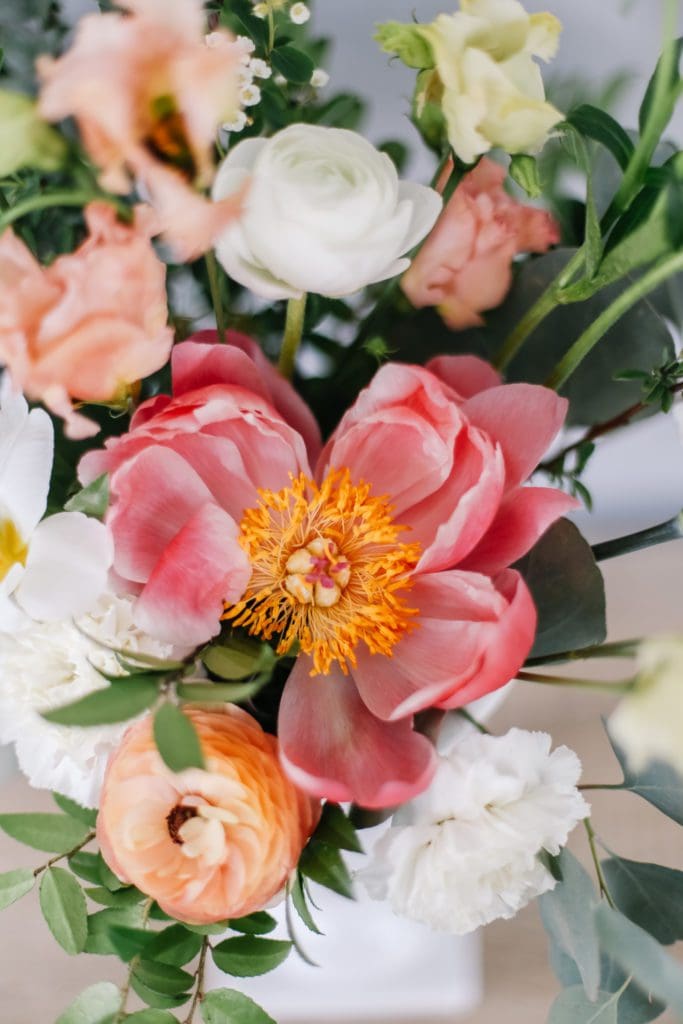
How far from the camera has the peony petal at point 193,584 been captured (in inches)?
10.4

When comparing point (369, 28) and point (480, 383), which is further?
point (369, 28)

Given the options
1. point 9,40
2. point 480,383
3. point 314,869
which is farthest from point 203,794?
point 9,40

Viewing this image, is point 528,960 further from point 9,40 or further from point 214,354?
point 9,40

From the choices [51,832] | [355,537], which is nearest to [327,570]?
[355,537]

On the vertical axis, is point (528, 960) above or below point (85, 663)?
below

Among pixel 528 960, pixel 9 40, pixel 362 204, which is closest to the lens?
pixel 362 204

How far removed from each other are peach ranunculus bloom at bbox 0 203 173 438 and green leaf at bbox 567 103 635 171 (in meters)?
0.12

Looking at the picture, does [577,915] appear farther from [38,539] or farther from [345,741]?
[38,539]

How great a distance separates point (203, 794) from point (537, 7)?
1.28 ft

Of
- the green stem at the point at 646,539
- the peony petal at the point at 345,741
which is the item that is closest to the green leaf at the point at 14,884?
the peony petal at the point at 345,741

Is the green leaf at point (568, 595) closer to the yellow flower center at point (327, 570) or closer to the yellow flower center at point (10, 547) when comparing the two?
the yellow flower center at point (327, 570)

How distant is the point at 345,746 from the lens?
0.95ft

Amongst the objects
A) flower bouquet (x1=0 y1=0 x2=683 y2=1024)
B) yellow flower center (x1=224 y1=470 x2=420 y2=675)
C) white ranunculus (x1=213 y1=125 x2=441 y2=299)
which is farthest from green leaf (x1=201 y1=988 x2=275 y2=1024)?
white ranunculus (x1=213 y1=125 x2=441 y2=299)

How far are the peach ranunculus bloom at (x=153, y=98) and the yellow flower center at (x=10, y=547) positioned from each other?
0.13 m
